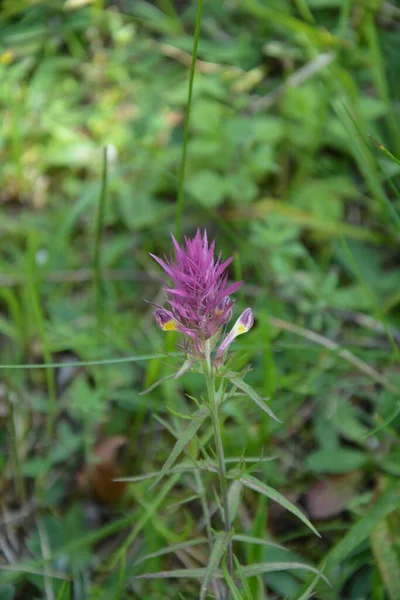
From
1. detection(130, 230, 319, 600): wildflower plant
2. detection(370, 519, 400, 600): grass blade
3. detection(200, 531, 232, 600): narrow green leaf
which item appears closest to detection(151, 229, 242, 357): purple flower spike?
detection(130, 230, 319, 600): wildflower plant

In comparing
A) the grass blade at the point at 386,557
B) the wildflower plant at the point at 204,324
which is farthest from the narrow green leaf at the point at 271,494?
the grass blade at the point at 386,557

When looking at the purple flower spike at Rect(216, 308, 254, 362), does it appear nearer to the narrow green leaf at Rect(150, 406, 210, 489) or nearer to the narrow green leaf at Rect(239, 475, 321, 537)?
the narrow green leaf at Rect(150, 406, 210, 489)

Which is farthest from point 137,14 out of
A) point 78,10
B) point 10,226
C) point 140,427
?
point 140,427

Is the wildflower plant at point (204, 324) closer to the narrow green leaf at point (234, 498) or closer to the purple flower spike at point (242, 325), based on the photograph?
the purple flower spike at point (242, 325)

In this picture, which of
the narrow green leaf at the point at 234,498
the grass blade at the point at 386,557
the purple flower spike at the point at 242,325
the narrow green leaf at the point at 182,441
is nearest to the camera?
the narrow green leaf at the point at 182,441

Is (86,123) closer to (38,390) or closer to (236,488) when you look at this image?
(38,390)

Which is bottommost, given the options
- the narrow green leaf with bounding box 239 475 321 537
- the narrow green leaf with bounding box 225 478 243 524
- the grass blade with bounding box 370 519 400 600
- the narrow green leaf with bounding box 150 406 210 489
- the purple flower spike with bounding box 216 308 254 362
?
the grass blade with bounding box 370 519 400 600

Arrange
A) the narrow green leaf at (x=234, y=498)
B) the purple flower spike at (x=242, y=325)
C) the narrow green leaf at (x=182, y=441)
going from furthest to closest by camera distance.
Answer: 1. the narrow green leaf at (x=234, y=498)
2. the purple flower spike at (x=242, y=325)
3. the narrow green leaf at (x=182, y=441)
